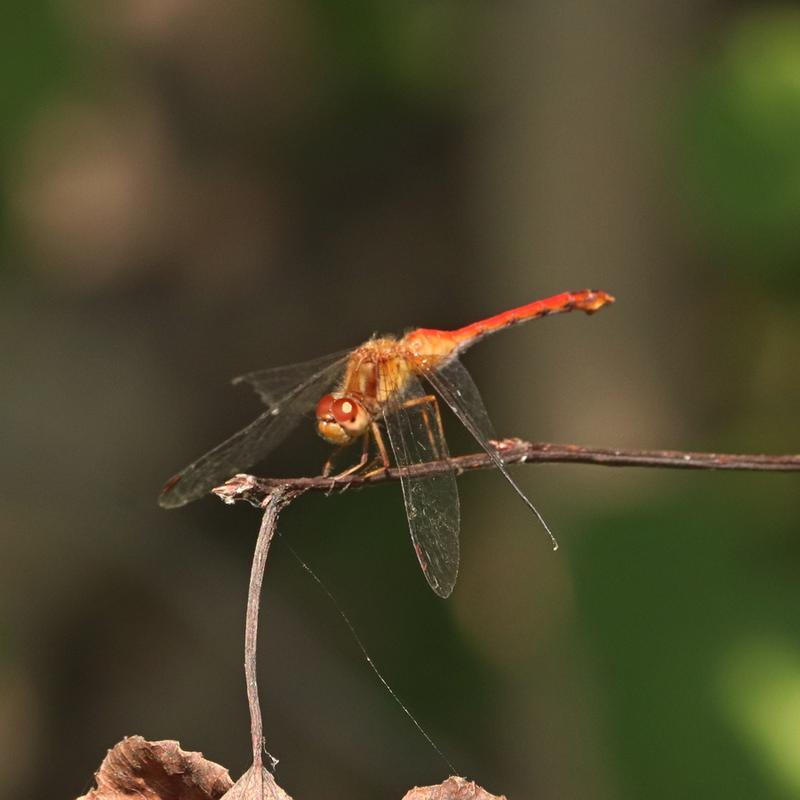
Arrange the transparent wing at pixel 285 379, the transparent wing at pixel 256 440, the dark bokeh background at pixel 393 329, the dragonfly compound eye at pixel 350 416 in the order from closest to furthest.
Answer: the dragonfly compound eye at pixel 350 416 → the transparent wing at pixel 256 440 → the transparent wing at pixel 285 379 → the dark bokeh background at pixel 393 329

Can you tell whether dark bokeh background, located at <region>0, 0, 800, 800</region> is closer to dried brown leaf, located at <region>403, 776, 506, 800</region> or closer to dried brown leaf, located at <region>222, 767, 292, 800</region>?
dried brown leaf, located at <region>403, 776, 506, 800</region>

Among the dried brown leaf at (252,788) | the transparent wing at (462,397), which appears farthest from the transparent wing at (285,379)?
the dried brown leaf at (252,788)


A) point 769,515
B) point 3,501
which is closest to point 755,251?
point 769,515

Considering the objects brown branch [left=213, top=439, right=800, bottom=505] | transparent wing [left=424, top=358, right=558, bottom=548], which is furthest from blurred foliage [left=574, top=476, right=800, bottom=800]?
brown branch [left=213, top=439, right=800, bottom=505]

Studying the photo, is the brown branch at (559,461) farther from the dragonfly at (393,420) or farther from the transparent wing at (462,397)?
the transparent wing at (462,397)

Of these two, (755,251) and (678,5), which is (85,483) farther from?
(678,5)

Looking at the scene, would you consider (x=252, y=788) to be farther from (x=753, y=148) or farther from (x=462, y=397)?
(x=753, y=148)

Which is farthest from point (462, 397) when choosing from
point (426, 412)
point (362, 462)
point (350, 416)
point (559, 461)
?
point (559, 461)
